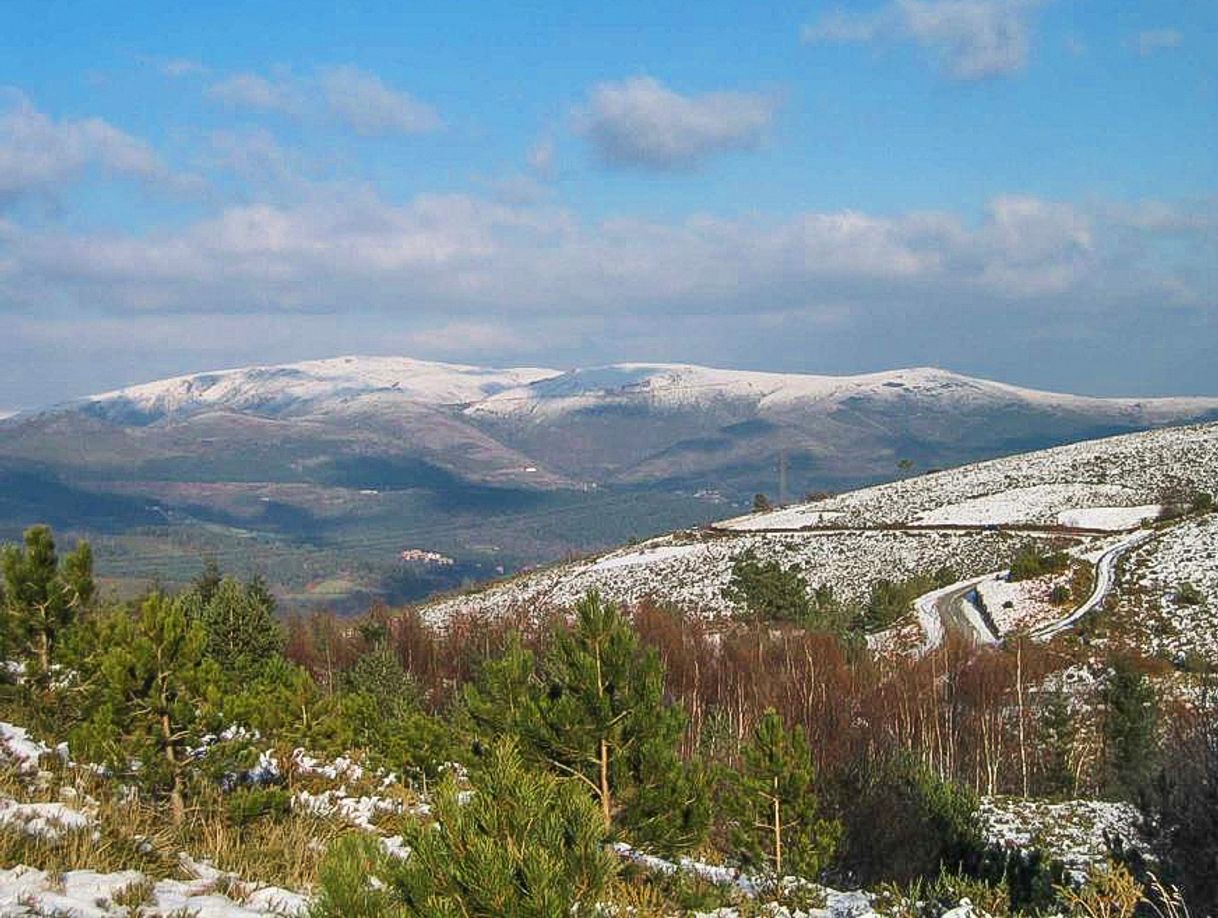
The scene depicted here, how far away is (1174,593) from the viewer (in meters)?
53.3

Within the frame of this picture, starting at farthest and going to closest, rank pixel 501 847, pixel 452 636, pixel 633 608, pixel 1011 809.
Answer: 1. pixel 633 608
2. pixel 452 636
3. pixel 1011 809
4. pixel 501 847

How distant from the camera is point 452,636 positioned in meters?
59.5

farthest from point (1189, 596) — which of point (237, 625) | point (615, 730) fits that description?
point (615, 730)

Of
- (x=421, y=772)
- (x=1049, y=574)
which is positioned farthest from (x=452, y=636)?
(x=421, y=772)

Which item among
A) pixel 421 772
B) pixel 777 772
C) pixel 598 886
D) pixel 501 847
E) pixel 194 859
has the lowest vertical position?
pixel 421 772

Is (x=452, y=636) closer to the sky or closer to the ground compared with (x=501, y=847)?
closer to the ground

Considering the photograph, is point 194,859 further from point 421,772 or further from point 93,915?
point 421,772

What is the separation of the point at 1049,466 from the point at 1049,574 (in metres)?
49.9

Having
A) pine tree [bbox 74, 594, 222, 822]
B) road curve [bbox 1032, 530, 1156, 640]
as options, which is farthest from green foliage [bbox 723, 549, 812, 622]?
pine tree [bbox 74, 594, 222, 822]

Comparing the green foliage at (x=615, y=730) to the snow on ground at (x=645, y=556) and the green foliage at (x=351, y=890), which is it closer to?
the green foliage at (x=351, y=890)

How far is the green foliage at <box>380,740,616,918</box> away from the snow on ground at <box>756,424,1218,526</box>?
86725 mm

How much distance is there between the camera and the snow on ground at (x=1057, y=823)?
17328 millimetres

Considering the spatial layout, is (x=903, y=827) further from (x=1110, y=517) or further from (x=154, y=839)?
(x=1110, y=517)

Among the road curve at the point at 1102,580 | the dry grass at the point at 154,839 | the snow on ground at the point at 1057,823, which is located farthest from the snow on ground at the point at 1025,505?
the dry grass at the point at 154,839
